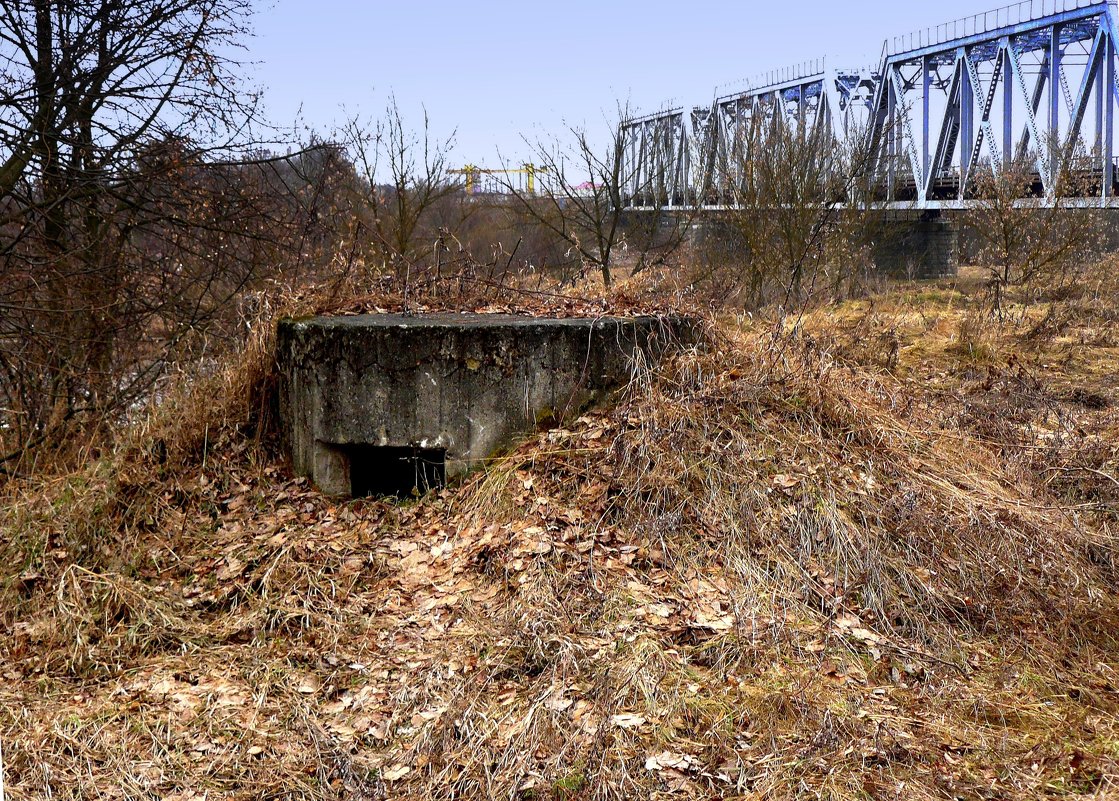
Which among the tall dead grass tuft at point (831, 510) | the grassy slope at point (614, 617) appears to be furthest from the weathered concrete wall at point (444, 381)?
the tall dead grass tuft at point (831, 510)

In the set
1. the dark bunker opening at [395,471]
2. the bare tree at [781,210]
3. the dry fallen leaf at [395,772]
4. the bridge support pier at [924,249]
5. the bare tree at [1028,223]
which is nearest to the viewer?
the dry fallen leaf at [395,772]

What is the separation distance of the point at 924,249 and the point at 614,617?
103 ft

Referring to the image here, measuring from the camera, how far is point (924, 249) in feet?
109

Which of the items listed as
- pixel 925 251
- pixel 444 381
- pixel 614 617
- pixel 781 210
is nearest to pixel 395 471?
pixel 444 381

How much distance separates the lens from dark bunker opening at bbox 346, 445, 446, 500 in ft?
18.6

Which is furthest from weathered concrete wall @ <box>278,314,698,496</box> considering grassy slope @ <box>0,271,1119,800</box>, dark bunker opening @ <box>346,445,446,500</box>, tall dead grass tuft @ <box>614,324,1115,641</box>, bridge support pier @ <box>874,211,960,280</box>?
bridge support pier @ <box>874,211,960,280</box>

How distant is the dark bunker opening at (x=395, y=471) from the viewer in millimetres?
5668

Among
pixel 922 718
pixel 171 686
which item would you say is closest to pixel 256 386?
pixel 171 686

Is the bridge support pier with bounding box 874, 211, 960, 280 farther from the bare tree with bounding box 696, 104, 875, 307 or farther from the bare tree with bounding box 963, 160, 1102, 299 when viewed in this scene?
the bare tree with bounding box 696, 104, 875, 307

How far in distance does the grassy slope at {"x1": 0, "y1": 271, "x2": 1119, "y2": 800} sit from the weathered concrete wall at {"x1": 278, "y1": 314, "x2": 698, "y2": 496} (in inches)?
8.5

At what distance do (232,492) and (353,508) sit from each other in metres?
0.72

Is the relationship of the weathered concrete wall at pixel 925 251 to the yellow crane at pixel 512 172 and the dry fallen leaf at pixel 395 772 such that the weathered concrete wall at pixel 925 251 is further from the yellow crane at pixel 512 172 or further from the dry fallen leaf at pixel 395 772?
the dry fallen leaf at pixel 395 772

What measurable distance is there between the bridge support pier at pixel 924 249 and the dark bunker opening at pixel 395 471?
83.0 feet

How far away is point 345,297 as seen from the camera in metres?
6.53
